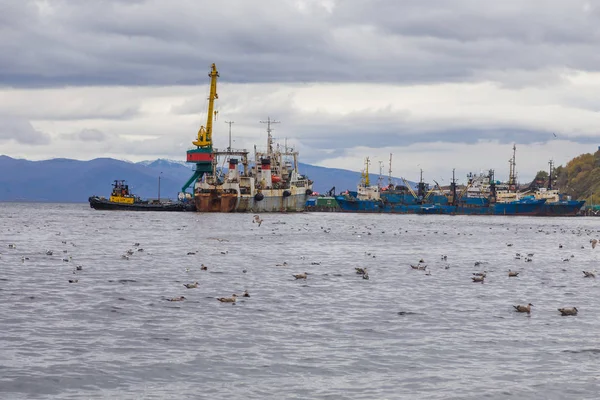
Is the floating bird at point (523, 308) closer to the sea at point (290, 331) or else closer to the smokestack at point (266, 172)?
the sea at point (290, 331)

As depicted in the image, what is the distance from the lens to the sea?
2494cm

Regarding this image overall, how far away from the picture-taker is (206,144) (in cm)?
19312

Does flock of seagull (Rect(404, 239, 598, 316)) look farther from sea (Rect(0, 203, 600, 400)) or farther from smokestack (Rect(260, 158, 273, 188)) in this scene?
smokestack (Rect(260, 158, 273, 188))

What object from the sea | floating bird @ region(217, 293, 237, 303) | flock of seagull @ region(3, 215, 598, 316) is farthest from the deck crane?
floating bird @ region(217, 293, 237, 303)

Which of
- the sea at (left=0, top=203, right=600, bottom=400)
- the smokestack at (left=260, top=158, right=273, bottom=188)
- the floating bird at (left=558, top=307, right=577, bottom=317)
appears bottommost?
the sea at (left=0, top=203, right=600, bottom=400)

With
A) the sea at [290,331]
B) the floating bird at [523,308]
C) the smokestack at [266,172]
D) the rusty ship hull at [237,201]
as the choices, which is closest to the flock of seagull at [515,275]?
the floating bird at [523,308]

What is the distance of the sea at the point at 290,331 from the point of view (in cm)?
2494

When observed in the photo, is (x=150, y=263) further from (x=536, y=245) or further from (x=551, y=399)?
(x=536, y=245)

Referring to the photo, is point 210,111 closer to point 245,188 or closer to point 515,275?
point 245,188

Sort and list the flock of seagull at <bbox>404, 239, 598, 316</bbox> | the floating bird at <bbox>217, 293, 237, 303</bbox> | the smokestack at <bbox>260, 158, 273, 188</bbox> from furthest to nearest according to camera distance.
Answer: the smokestack at <bbox>260, 158, 273, 188</bbox>, the floating bird at <bbox>217, 293, 237, 303</bbox>, the flock of seagull at <bbox>404, 239, 598, 316</bbox>

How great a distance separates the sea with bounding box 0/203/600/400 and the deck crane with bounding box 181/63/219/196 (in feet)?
424

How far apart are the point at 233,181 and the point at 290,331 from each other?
149274 millimetres

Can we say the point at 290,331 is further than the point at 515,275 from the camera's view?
No

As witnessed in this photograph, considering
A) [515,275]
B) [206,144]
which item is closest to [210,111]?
[206,144]
